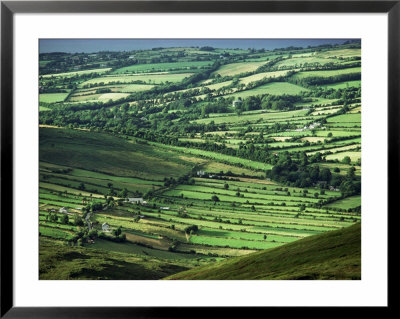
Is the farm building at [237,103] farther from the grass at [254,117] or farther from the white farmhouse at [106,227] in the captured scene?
the white farmhouse at [106,227]

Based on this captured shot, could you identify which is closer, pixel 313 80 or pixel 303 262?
pixel 303 262

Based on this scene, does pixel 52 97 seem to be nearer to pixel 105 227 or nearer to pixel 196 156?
pixel 105 227

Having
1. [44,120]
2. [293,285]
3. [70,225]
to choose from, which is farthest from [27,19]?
[293,285]

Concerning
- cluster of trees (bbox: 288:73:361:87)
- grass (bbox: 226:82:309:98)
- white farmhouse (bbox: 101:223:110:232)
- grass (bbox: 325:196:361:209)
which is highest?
cluster of trees (bbox: 288:73:361:87)

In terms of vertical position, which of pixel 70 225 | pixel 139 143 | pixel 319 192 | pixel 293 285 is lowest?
pixel 293 285

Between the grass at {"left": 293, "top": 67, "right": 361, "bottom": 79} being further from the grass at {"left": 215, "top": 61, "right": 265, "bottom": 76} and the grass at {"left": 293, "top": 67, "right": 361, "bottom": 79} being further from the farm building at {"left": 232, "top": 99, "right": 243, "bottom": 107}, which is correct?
the farm building at {"left": 232, "top": 99, "right": 243, "bottom": 107}

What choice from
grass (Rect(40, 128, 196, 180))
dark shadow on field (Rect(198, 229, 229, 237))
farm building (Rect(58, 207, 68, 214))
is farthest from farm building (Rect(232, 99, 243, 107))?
farm building (Rect(58, 207, 68, 214))

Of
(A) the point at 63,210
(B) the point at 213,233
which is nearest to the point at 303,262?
(B) the point at 213,233

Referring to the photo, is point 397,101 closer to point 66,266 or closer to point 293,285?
point 293,285
